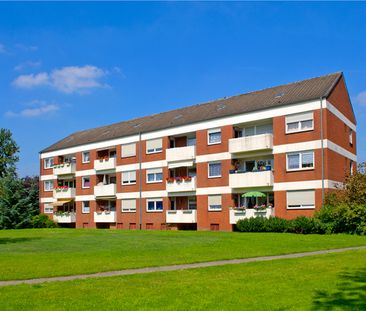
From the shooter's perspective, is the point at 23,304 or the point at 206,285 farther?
the point at 206,285

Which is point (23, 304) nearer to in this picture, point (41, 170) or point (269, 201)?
point (269, 201)

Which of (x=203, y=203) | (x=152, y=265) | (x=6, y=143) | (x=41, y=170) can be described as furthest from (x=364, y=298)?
(x=41, y=170)

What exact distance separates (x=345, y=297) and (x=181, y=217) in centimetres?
3297

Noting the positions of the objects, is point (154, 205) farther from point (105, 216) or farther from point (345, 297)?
point (345, 297)

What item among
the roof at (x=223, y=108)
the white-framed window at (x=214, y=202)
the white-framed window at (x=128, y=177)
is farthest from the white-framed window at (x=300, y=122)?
the white-framed window at (x=128, y=177)

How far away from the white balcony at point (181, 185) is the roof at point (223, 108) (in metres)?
5.09

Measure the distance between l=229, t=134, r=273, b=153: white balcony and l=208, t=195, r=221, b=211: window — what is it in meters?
4.24

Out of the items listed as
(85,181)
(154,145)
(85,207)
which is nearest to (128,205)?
(154,145)

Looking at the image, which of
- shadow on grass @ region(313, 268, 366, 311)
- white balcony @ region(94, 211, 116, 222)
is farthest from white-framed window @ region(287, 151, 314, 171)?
shadow on grass @ region(313, 268, 366, 311)

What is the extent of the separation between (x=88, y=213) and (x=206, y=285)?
4356 cm

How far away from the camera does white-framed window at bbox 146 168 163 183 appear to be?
44.5 meters

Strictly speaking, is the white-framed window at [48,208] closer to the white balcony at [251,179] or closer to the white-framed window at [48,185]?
the white-framed window at [48,185]

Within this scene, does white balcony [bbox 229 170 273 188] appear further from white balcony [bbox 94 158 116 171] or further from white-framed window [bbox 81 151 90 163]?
white-framed window [bbox 81 151 90 163]

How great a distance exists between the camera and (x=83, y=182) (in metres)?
53.3
